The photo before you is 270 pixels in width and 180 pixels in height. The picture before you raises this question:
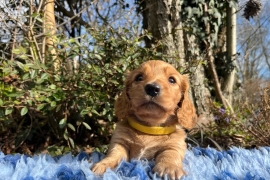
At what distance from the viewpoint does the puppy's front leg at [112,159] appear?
62.5 inches

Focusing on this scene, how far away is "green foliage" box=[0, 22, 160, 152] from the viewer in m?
2.62

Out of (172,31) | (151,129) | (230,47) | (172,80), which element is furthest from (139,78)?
(230,47)

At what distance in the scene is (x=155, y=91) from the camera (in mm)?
1768

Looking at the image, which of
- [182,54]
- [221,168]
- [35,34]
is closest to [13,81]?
[35,34]

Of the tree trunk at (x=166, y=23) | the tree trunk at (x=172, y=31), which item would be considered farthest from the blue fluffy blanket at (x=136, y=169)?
the tree trunk at (x=166, y=23)

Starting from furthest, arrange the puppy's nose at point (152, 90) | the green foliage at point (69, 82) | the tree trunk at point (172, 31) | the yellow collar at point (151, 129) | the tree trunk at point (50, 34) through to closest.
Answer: the tree trunk at point (172, 31), the tree trunk at point (50, 34), the green foliage at point (69, 82), the yellow collar at point (151, 129), the puppy's nose at point (152, 90)

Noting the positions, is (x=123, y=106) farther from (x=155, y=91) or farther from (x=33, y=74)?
(x=33, y=74)

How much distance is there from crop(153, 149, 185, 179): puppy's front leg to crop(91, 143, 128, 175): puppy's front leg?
0.25 metres

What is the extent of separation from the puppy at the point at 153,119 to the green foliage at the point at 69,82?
741 millimetres

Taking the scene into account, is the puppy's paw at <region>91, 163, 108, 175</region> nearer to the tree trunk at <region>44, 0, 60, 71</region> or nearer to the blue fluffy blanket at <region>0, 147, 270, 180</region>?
the blue fluffy blanket at <region>0, 147, 270, 180</region>

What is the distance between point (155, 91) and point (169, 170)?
0.50m

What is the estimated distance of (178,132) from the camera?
2068mm

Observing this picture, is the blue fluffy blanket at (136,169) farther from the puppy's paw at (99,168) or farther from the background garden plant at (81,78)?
the background garden plant at (81,78)

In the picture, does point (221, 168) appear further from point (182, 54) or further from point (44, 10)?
point (44, 10)
